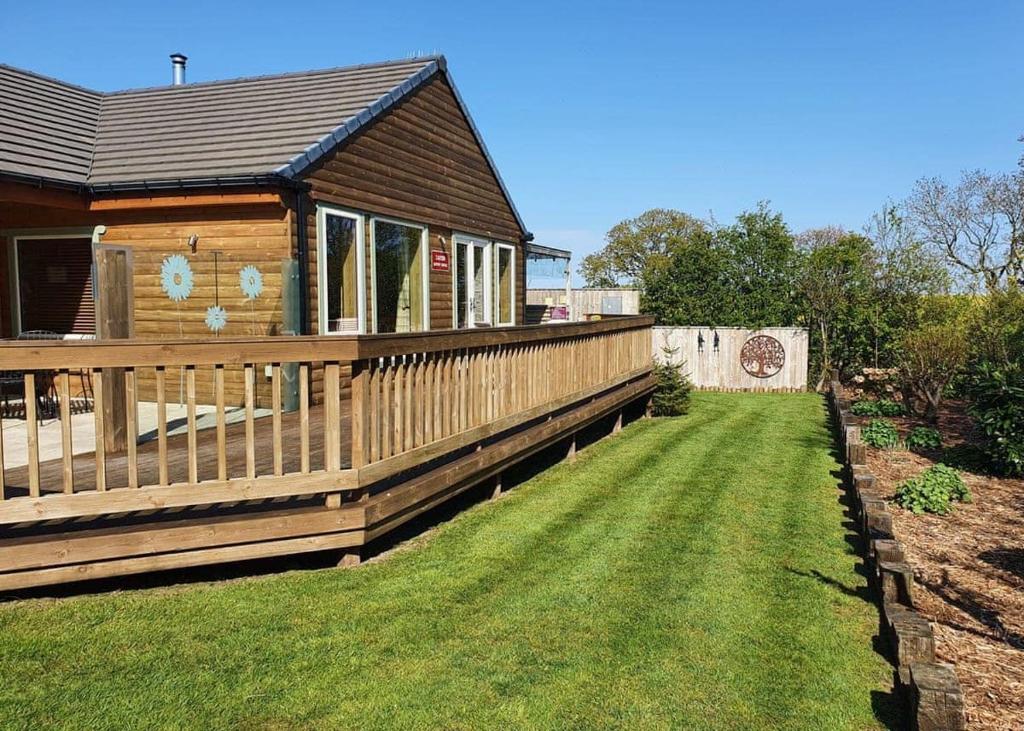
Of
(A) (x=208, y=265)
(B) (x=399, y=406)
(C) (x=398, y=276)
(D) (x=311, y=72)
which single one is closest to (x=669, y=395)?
(C) (x=398, y=276)

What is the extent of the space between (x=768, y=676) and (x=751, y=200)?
16806 millimetres

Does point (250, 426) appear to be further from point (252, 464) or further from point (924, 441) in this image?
point (924, 441)

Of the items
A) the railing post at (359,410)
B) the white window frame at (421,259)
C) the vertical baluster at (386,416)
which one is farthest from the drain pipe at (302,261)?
the railing post at (359,410)

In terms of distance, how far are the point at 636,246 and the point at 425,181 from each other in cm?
4201

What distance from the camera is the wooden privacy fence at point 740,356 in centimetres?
1767

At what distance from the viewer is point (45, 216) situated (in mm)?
9438

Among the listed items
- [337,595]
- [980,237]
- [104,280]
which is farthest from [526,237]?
[980,237]

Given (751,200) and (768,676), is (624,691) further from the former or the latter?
(751,200)

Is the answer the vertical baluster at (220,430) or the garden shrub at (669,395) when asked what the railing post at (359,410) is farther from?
the garden shrub at (669,395)

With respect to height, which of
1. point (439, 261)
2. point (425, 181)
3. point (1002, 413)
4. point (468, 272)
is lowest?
point (1002, 413)

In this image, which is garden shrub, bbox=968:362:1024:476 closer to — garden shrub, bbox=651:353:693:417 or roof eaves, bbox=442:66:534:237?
garden shrub, bbox=651:353:693:417

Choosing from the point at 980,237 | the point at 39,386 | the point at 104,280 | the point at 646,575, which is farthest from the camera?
the point at 980,237

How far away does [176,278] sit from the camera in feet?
27.5

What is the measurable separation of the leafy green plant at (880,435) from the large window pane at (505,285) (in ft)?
23.1
